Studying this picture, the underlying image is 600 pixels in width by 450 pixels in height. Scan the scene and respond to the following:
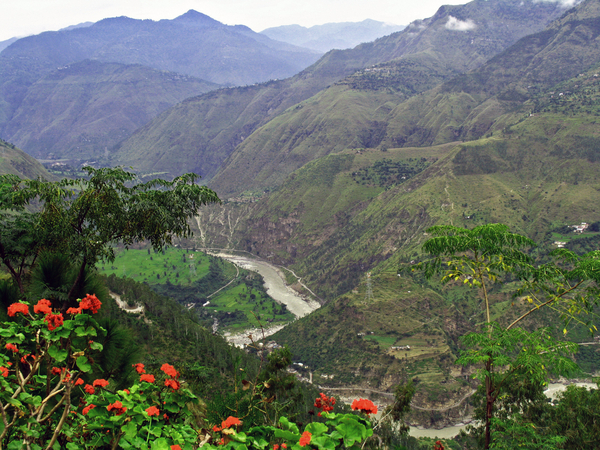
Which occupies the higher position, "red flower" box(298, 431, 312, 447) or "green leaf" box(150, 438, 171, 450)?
"red flower" box(298, 431, 312, 447)

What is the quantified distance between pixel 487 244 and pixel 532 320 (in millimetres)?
113650

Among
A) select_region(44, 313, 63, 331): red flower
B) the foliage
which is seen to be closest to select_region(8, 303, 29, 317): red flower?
the foliage

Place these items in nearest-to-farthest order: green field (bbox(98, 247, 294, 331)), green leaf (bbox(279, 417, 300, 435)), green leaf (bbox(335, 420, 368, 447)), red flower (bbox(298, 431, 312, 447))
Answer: red flower (bbox(298, 431, 312, 447)) → green leaf (bbox(335, 420, 368, 447)) → green leaf (bbox(279, 417, 300, 435)) → green field (bbox(98, 247, 294, 331))

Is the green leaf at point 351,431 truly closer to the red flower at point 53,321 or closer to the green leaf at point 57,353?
the green leaf at point 57,353

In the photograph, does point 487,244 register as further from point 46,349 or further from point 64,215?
point 64,215

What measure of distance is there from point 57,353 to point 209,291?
18519 centimetres

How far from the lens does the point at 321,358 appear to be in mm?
116250

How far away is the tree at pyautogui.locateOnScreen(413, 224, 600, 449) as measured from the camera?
41.1ft

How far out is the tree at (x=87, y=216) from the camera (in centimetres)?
1416

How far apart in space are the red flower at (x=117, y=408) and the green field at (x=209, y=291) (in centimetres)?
14962

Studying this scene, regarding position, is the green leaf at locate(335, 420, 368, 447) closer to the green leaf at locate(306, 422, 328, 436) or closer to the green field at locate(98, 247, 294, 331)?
the green leaf at locate(306, 422, 328, 436)

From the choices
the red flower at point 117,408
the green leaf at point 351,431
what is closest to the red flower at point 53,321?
the red flower at point 117,408

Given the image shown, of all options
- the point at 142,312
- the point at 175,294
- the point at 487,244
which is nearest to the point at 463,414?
the point at 142,312

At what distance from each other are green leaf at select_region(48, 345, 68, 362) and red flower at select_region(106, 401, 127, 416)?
1.18 metres
